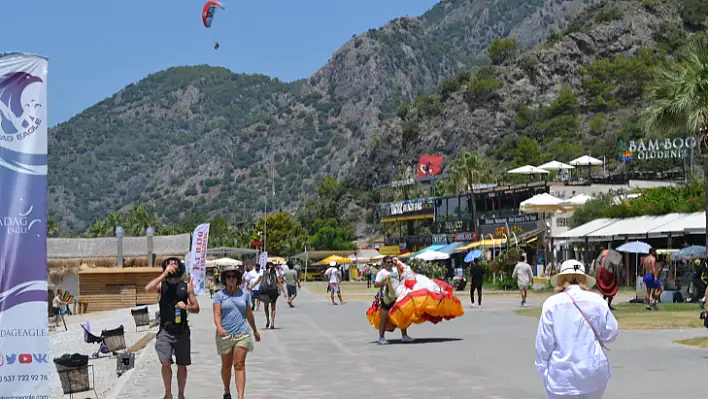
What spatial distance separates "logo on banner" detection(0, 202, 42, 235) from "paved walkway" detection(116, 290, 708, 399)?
4.70 metres

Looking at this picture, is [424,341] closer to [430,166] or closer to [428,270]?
[428,270]

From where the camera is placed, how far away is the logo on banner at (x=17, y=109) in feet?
27.1

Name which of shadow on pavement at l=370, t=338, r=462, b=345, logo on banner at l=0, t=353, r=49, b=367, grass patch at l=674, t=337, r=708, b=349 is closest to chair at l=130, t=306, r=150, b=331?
shadow on pavement at l=370, t=338, r=462, b=345

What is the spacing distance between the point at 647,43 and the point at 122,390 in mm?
137185

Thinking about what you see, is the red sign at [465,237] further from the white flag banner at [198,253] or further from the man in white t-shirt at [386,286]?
the man in white t-shirt at [386,286]

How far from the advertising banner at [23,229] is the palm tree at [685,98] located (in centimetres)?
2081

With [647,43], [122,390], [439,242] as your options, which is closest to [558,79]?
[647,43]

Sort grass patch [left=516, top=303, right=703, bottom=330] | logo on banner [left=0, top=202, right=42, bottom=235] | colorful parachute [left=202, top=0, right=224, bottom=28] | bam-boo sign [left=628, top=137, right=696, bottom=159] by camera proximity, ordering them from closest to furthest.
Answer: logo on banner [left=0, top=202, right=42, bottom=235]
grass patch [left=516, top=303, right=703, bottom=330]
colorful parachute [left=202, top=0, right=224, bottom=28]
bam-boo sign [left=628, top=137, right=696, bottom=159]

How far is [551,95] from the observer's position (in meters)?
144

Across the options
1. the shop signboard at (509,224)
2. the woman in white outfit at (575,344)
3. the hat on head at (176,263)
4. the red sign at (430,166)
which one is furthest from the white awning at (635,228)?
the red sign at (430,166)

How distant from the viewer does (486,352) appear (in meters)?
17.3

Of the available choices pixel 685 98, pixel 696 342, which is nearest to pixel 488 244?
pixel 685 98

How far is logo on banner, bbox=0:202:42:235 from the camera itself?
810 centimetres

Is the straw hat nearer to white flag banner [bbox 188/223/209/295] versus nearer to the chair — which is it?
white flag banner [bbox 188/223/209/295]
